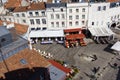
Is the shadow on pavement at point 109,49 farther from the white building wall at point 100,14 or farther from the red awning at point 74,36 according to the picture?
the white building wall at point 100,14

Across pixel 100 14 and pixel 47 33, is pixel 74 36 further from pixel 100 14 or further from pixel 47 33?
pixel 100 14

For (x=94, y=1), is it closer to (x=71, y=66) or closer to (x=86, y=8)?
(x=86, y=8)

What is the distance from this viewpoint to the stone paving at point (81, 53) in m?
56.1

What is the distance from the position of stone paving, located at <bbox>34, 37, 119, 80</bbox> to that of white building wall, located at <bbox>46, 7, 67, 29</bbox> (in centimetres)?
749

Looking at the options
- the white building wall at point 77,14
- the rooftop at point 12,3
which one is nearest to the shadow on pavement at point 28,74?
the white building wall at point 77,14

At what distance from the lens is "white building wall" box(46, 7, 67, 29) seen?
6900cm

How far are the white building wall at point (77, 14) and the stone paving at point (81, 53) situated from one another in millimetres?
8652

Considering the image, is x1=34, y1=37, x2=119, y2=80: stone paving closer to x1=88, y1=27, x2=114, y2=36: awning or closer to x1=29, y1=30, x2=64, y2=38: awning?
x1=29, y1=30, x2=64, y2=38: awning

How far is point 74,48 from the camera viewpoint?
66562 mm

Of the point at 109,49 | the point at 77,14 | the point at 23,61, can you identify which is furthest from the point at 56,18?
the point at 23,61

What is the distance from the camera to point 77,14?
69625mm

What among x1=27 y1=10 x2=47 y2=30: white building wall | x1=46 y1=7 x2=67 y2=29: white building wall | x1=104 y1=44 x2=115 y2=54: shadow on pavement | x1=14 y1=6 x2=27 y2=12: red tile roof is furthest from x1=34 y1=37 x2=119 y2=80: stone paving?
x1=14 y1=6 x2=27 y2=12: red tile roof

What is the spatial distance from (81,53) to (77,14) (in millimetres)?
14665

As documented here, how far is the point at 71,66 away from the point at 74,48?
420 inches
